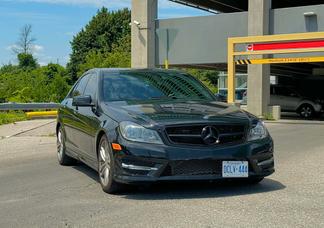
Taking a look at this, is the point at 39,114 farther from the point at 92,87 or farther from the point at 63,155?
the point at 92,87

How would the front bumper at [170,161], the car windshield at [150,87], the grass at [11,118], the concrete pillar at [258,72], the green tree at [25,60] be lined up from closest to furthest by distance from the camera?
the front bumper at [170,161], the car windshield at [150,87], the grass at [11,118], the concrete pillar at [258,72], the green tree at [25,60]

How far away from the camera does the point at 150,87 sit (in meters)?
8.33

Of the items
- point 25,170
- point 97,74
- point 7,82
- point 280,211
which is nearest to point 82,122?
point 97,74

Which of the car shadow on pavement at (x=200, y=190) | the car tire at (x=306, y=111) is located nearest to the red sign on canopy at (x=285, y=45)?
the car tire at (x=306, y=111)

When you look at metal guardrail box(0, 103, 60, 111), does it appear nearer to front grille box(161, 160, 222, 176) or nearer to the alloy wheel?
the alloy wheel

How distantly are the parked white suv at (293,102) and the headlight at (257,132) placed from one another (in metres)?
22.2

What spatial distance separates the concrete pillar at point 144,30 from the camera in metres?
28.1

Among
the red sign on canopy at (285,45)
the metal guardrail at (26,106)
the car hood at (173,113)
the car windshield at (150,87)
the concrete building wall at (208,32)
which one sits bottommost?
the metal guardrail at (26,106)

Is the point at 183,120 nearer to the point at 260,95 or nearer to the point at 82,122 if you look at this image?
the point at 82,122

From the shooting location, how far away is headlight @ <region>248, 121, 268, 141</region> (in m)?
7.14

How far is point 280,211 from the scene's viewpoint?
6.16 metres

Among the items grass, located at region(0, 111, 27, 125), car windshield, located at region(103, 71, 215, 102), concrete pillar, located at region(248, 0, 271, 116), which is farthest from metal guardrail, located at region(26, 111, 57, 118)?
car windshield, located at region(103, 71, 215, 102)

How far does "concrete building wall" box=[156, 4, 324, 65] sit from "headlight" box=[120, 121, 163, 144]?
62.6 feet

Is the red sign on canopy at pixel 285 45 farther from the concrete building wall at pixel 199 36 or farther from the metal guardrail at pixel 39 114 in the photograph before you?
the metal guardrail at pixel 39 114
